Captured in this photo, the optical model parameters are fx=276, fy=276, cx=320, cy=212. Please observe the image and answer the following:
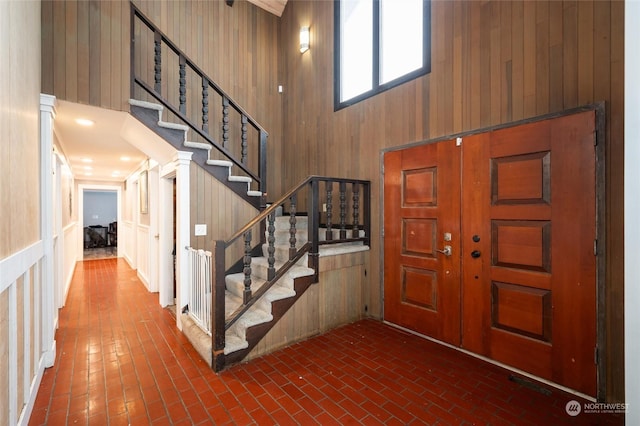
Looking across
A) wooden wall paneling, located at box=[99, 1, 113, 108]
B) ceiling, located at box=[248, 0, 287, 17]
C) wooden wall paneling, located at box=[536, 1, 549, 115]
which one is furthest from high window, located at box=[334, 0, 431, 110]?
wooden wall paneling, located at box=[99, 1, 113, 108]

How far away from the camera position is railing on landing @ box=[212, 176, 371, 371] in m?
2.35

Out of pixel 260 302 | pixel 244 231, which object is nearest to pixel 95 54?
pixel 244 231

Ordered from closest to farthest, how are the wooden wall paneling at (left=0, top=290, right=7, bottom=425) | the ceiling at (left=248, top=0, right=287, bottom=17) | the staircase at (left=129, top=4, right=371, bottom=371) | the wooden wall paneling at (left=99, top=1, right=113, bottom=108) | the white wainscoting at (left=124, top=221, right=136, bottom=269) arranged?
the wooden wall paneling at (left=0, top=290, right=7, bottom=425)
the staircase at (left=129, top=4, right=371, bottom=371)
the wooden wall paneling at (left=99, top=1, right=113, bottom=108)
the ceiling at (left=248, top=0, right=287, bottom=17)
the white wainscoting at (left=124, top=221, right=136, bottom=269)

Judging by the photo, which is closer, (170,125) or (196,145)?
(170,125)

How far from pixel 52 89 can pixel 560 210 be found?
435 centimetres

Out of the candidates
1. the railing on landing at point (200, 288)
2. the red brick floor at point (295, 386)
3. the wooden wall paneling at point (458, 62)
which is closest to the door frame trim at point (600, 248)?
the red brick floor at point (295, 386)

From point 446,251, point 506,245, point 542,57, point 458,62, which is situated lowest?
point 446,251

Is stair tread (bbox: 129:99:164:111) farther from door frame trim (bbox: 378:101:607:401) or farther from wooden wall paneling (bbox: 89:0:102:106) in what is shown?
door frame trim (bbox: 378:101:607:401)

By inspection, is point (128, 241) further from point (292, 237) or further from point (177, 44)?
point (292, 237)

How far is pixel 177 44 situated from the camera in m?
4.19

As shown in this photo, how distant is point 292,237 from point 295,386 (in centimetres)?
135

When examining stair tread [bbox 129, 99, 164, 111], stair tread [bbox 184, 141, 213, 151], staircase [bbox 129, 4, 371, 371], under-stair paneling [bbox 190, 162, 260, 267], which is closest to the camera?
staircase [bbox 129, 4, 371, 371]

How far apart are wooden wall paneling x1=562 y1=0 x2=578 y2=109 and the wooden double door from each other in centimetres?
18

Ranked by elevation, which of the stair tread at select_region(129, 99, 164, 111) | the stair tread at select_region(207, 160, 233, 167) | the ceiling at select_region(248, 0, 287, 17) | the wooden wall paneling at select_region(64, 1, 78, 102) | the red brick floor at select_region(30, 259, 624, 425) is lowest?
the red brick floor at select_region(30, 259, 624, 425)
